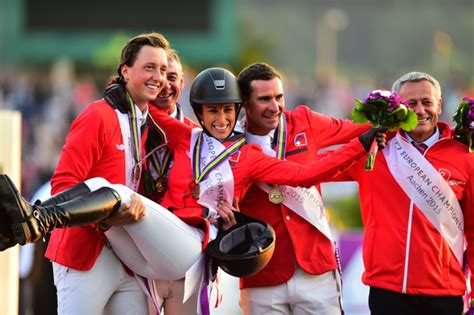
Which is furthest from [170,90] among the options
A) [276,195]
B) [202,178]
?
[276,195]

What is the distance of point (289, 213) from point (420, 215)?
2.54 feet

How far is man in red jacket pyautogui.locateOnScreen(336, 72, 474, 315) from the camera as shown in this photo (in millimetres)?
6723

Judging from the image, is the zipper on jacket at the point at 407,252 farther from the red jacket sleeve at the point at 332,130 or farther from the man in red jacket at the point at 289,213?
the red jacket sleeve at the point at 332,130

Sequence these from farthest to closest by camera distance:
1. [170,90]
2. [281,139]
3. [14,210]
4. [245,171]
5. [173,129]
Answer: [170,90]
[173,129]
[281,139]
[245,171]
[14,210]

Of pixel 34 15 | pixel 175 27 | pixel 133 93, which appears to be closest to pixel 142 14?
pixel 175 27

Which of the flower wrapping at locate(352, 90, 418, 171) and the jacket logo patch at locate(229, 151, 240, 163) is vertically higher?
the flower wrapping at locate(352, 90, 418, 171)

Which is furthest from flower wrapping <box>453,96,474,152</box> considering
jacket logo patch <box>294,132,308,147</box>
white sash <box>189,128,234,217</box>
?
white sash <box>189,128,234,217</box>

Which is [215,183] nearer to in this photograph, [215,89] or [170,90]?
[215,89]

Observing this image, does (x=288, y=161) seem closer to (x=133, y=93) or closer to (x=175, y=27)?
(x=133, y=93)

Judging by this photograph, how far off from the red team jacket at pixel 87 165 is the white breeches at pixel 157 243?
162 millimetres

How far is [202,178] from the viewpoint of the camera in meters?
6.62

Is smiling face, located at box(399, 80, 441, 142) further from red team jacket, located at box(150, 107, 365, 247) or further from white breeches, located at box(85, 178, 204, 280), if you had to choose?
white breeches, located at box(85, 178, 204, 280)

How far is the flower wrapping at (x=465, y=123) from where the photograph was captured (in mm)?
6824

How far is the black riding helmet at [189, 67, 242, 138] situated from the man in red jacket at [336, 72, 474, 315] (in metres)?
0.89
